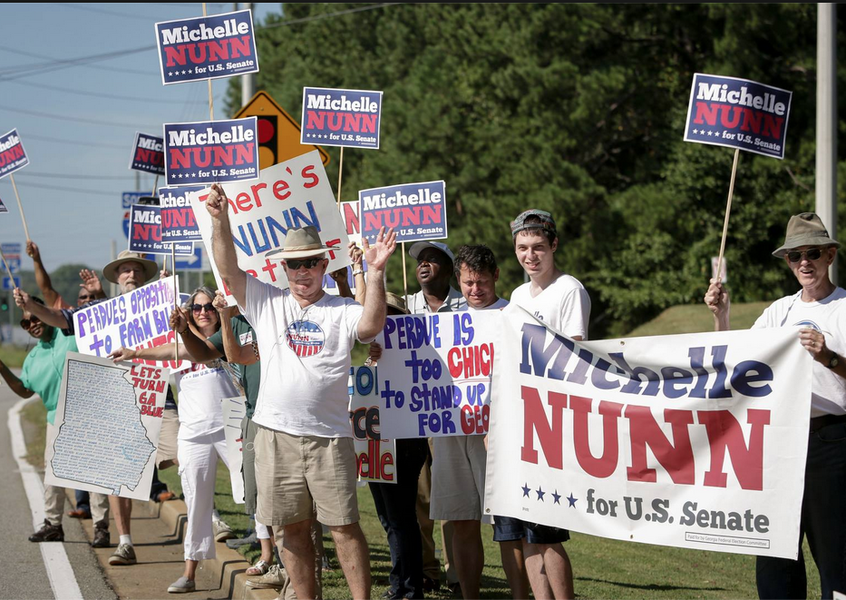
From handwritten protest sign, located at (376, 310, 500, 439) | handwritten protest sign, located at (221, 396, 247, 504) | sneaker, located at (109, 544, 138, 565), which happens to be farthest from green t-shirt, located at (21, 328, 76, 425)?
handwritten protest sign, located at (376, 310, 500, 439)

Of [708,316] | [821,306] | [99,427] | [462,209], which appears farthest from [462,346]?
[462,209]

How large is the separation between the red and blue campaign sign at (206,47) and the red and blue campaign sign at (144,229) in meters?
2.62

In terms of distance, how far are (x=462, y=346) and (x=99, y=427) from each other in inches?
137

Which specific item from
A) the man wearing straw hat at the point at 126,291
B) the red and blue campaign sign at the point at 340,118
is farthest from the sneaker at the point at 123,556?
the red and blue campaign sign at the point at 340,118

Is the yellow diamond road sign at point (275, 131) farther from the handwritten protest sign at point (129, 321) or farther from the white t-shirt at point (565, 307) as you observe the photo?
the white t-shirt at point (565, 307)

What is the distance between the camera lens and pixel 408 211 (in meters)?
8.44

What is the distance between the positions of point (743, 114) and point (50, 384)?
259 inches

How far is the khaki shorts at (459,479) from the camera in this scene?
6.14 metres

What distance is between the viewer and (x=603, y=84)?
27.4 meters

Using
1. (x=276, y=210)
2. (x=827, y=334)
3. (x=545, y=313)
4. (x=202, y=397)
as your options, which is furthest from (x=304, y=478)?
(x=827, y=334)

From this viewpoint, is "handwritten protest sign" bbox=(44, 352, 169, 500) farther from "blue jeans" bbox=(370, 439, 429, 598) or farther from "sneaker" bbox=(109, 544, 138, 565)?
"blue jeans" bbox=(370, 439, 429, 598)

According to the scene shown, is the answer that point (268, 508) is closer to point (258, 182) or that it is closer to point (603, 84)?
point (258, 182)

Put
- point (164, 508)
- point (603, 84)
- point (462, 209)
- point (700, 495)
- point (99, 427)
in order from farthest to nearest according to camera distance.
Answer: point (462, 209) → point (603, 84) → point (164, 508) → point (99, 427) → point (700, 495)

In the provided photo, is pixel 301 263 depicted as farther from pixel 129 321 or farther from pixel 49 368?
pixel 49 368
